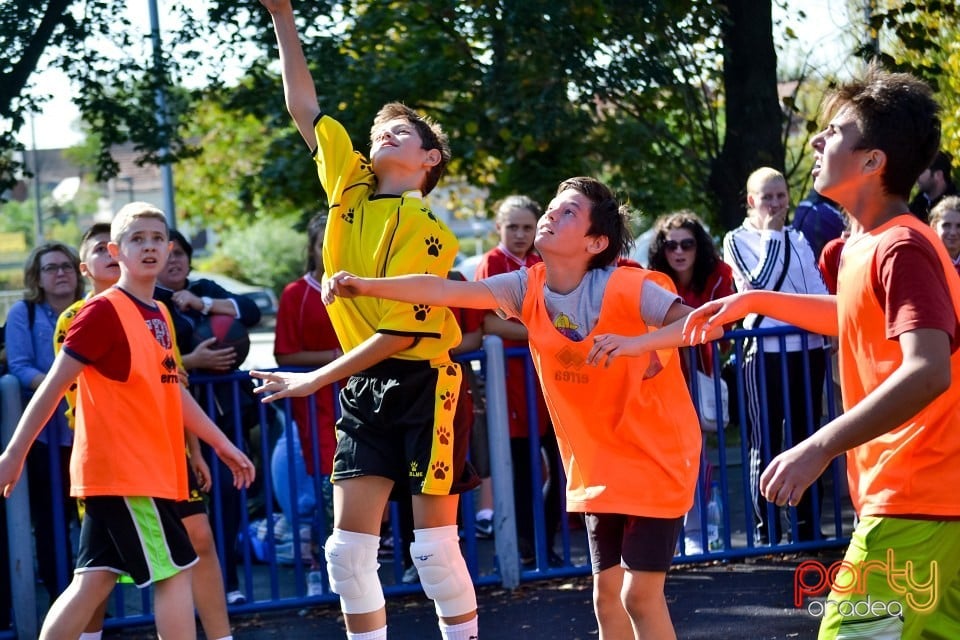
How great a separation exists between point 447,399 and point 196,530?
1.12 metres

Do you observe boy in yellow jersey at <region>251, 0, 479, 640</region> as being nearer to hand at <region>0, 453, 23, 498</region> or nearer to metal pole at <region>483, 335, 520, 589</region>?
hand at <region>0, 453, 23, 498</region>

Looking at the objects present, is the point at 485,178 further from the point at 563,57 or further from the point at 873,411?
the point at 873,411

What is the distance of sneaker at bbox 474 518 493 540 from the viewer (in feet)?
26.0

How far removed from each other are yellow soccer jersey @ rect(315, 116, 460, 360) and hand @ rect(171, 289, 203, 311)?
6.13ft

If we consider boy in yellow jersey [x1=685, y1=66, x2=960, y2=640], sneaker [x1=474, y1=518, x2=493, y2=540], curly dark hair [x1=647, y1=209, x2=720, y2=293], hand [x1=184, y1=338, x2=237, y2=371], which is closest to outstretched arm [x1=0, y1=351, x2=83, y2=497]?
hand [x1=184, y1=338, x2=237, y2=371]

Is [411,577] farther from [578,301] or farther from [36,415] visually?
[578,301]

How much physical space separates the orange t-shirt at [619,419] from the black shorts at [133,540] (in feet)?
4.61

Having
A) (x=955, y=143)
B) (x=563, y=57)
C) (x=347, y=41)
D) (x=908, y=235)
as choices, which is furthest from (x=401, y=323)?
(x=955, y=143)

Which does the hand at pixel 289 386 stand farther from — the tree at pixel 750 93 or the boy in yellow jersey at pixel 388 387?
the tree at pixel 750 93

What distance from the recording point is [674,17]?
9680mm

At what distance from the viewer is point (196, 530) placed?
4.98m

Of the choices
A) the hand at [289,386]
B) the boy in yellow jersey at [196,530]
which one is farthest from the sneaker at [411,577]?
the hand at [289,386]

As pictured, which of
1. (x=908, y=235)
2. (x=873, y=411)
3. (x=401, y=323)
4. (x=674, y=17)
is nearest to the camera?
(x=873, y=411)

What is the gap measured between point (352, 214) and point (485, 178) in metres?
8.83
